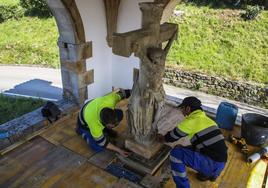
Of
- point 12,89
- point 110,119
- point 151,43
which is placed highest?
point 151,43

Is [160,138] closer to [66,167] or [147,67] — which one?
[147,67]

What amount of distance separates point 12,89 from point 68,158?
7.39 m

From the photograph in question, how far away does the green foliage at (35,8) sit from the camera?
612 inches

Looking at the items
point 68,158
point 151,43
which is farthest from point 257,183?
point 68,158

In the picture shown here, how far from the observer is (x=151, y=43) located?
2.86m

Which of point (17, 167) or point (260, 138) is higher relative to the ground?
point (260, 138)

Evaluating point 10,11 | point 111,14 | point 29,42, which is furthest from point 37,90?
point 10,11

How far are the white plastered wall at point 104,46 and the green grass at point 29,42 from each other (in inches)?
287

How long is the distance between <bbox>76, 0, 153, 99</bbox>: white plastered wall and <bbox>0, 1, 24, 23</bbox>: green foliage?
12516 mm

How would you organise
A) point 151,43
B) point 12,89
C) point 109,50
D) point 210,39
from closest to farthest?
point 151,43
point 109,50
point 12,89
point 210,39

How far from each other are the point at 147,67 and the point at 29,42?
12588 mm

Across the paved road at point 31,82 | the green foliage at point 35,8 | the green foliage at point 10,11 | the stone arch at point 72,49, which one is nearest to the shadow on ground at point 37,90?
the paved road at point 31,82

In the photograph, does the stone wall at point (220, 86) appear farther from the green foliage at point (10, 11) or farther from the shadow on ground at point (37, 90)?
the green foliage at point (10, 11)

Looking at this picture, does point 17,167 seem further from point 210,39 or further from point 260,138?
point 210,39
